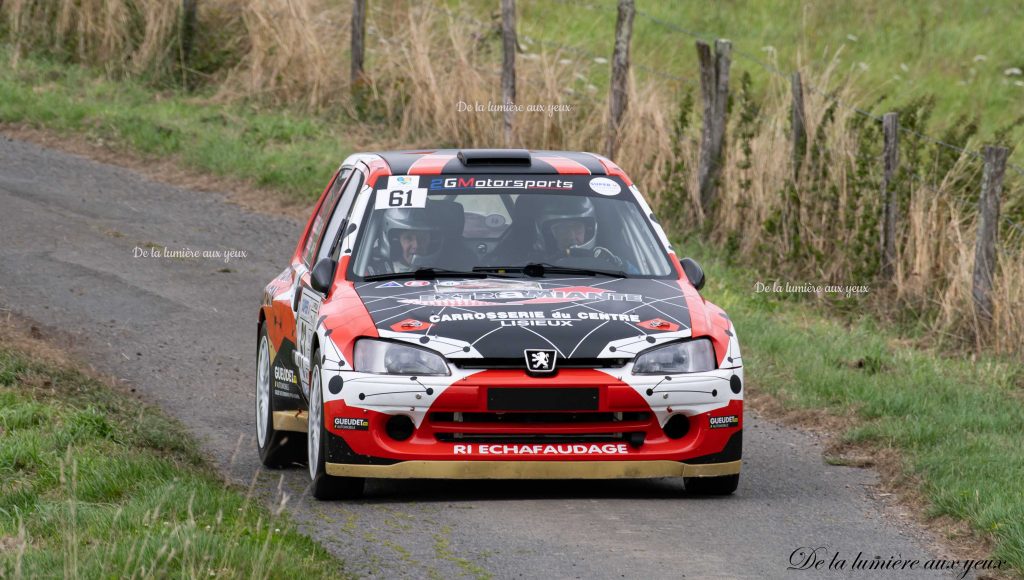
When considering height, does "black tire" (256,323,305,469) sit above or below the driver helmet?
below

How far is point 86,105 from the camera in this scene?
21.1m

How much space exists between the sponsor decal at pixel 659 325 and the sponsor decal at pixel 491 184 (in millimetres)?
1390

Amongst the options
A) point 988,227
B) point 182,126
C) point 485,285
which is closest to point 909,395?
point 988,227

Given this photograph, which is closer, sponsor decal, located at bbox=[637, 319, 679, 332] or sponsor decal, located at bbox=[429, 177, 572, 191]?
sponsor decal, located at bbox=[637, 319, 679, 332]

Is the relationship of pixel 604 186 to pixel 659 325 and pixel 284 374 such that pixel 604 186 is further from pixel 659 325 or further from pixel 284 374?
pixel 284 374

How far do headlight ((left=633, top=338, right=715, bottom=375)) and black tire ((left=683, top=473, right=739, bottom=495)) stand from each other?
62cm

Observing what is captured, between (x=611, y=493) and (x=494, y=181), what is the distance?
184 centimetres

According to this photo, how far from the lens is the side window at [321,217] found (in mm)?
9141

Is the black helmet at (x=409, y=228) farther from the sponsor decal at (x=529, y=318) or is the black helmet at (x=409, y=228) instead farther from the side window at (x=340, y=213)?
the sponsor decal at (x=529, y=318)

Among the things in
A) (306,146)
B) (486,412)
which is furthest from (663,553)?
(306,146)

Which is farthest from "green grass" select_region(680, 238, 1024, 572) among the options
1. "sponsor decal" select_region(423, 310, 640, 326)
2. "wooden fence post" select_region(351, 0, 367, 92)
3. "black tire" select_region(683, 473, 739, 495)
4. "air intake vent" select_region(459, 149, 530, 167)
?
"wooden fence post" select_region(351, 0, 367, 92)

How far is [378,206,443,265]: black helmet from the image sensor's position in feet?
27.1

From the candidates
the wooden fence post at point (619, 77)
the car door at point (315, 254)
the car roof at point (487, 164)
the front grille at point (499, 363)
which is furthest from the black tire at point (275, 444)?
the wooden fence post at point (619, 77)

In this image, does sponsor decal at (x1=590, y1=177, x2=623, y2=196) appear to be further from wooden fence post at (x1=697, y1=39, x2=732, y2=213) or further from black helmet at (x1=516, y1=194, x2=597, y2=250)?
wooden fence post at (x1=697, y1=39, x2=732, y2=213)
